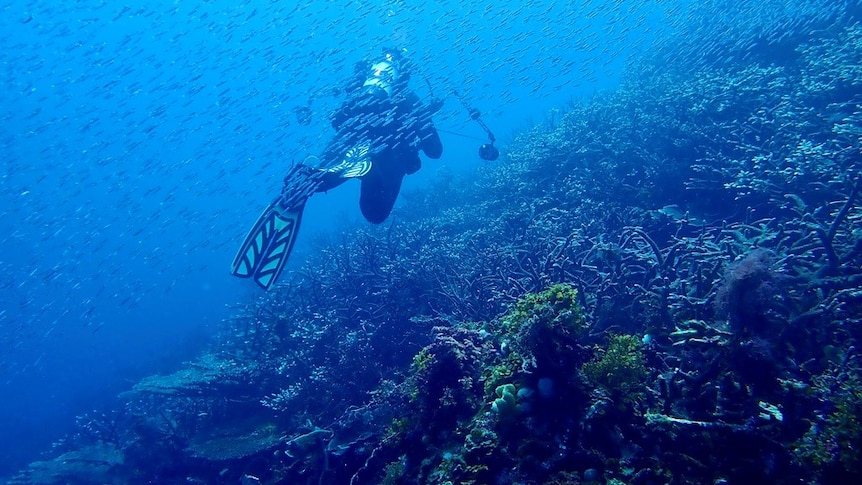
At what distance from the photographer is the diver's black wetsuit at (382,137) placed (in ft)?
27.0

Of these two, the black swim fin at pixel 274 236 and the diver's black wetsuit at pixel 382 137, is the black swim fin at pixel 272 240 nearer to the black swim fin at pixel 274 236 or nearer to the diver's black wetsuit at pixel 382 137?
the black swim fin at pixel 274 236

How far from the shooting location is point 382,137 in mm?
8828

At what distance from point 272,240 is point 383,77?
15.0ft

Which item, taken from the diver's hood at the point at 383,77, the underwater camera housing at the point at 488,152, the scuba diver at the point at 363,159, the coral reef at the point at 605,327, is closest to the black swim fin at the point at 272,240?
the scuba diver at the point at 363,159

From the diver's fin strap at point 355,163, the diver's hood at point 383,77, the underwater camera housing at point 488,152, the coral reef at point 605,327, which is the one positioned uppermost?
the diver's hood at point 383,77

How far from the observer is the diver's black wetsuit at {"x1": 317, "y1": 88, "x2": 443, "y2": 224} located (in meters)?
8.22

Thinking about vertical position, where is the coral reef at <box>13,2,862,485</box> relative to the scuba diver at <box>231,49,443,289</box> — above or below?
below

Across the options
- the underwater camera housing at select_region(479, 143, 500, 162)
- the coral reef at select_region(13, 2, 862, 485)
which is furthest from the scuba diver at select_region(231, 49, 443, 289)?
the coral reef at select_region(13, 2, 862, 485)

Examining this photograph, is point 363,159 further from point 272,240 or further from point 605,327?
point 605,327

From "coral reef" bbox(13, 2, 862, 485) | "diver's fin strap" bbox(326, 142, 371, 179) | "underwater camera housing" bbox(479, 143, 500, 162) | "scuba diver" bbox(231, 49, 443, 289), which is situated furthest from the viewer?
"underwater camera housing" bbox(479, 143, 500, 162)

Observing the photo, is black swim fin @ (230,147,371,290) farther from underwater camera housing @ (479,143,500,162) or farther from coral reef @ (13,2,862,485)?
underwater camera housing @ (479,143,500,162)

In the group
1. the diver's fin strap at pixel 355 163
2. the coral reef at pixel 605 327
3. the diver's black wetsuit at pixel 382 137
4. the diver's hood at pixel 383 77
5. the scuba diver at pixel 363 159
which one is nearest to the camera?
the coral reef at pixel 605 327

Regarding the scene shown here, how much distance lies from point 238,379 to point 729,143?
1060 centimetres

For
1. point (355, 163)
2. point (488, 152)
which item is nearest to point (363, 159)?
point (355, 163)
